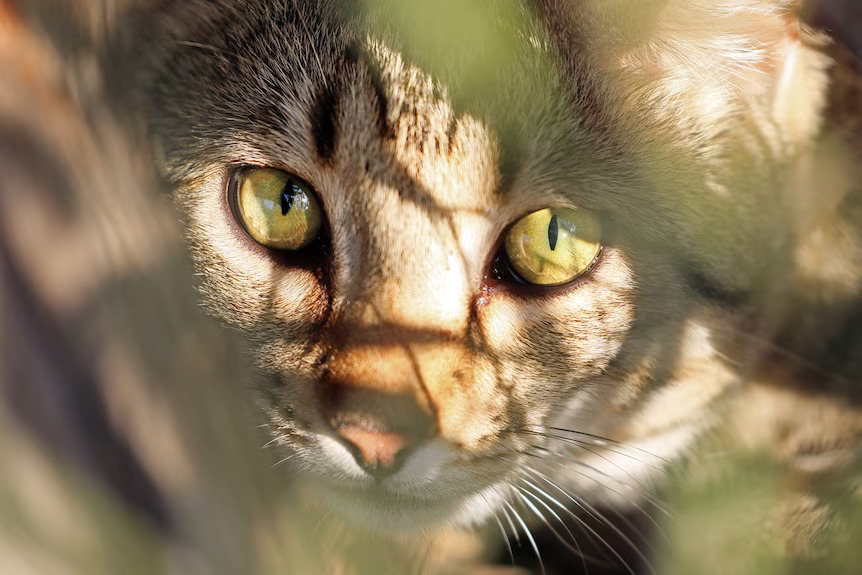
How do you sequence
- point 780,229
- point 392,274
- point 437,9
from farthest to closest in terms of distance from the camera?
point 780,229
point 392,274
point 437,9

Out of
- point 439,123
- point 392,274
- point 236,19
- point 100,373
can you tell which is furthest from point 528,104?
point 100,373

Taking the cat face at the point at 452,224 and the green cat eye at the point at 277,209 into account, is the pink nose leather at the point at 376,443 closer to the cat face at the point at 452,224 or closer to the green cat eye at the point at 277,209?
the cat face at the point at 452,224

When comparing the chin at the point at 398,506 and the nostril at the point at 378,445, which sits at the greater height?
the nostril at the point at 378,445

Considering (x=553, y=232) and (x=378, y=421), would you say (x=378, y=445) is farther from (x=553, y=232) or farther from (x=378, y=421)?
(x=553, y=232)

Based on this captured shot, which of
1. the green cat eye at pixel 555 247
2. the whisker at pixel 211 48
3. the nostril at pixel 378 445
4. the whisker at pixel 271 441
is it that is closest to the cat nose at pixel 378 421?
the nostril at pixel 378 445

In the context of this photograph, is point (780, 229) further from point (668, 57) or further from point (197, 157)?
point (197, 157)

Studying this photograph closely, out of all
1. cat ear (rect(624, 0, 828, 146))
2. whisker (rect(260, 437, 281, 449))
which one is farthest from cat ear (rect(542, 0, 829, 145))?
whisker (rect(260, 437, 281, 449))

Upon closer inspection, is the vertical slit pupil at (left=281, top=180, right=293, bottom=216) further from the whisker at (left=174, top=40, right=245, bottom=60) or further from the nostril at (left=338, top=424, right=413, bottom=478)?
the nostril at (left=338, top=424, right=413, bottom=478)

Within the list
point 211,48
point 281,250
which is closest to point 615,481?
point 281,250
